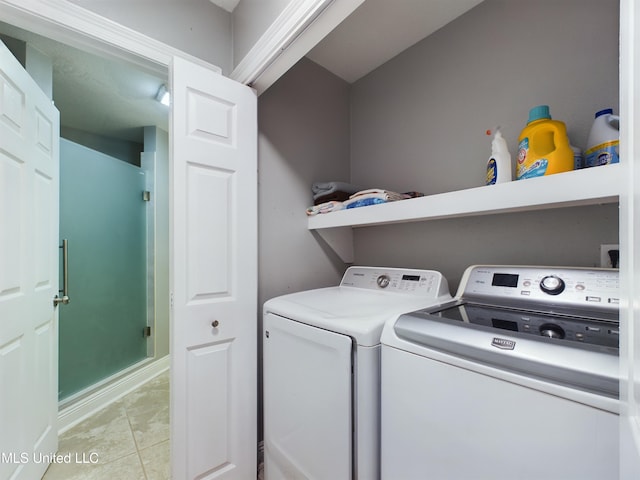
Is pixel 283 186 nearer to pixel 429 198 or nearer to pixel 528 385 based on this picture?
pixel 429 198

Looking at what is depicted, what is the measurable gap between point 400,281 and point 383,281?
100mm

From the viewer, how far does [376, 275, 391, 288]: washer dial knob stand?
1562 mm

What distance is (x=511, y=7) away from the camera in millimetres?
1408

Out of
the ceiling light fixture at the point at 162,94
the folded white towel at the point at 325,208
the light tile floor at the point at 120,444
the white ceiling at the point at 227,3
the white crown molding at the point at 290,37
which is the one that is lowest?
the light tile floor at the point at 120,444

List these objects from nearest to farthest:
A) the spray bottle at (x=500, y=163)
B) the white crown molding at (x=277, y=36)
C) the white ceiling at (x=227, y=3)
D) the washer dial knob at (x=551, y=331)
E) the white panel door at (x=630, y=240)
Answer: the white panel door at (x=630, y=240)
the washer dial knob at (x=551, y=331)
the white crown molding at (x=277, y=36)
the spray bottle at (x=500, y=163)
the white ceiling at (x=227, y=3)

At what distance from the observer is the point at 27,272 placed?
1.44 m

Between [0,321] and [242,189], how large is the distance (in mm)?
1179

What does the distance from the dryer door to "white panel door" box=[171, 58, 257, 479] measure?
164mm

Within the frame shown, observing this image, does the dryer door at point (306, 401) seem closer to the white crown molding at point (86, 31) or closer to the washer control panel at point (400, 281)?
the washer control panel at point (400, 281)

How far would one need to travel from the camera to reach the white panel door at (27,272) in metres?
1.29

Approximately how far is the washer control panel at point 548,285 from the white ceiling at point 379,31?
1392mm

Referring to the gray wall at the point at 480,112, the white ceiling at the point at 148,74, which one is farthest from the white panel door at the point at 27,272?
the gray wall at the point at 480,112

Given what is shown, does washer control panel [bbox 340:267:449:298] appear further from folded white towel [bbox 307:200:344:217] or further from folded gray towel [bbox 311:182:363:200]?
folded gray towel [bbox 311:182:363:200]

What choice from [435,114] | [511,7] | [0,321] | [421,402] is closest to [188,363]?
[0,321]
